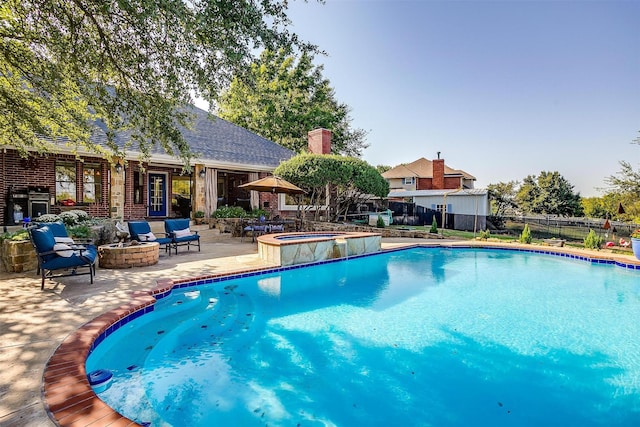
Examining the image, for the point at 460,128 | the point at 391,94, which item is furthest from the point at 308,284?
the point at 460,128

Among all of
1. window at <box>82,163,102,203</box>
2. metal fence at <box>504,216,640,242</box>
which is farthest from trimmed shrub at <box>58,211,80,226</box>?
metal fence at <box>504,216,640,242</box>

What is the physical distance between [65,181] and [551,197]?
43183mm

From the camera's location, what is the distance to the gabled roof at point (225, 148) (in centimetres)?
1498

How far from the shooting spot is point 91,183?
44.4ft

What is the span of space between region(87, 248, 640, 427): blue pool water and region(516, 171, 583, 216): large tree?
1341 inches

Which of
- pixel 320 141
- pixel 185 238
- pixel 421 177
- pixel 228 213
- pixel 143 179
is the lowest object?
pixel 185 238

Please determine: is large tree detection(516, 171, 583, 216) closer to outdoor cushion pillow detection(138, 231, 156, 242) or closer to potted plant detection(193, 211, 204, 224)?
potted plant detection(193, 211, 204, 224)

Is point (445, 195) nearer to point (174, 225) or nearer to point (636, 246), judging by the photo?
point (636, 246)

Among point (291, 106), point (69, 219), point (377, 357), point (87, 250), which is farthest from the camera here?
point (291, 106)

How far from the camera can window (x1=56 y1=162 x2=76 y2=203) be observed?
41.7ft

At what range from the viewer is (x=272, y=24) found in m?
5.69

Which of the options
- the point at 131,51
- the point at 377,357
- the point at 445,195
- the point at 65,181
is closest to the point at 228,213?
the point at 65,181

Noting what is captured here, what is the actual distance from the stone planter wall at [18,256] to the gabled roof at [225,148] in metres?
6.43

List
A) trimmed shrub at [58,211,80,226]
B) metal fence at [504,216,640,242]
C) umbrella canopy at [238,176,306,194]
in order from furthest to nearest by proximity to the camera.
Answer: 1. metal fence at [504,216,640,242]
2. umbrella canopy at [238,176,306,194]
3. trimmed shrub at [58,211,80,226]
